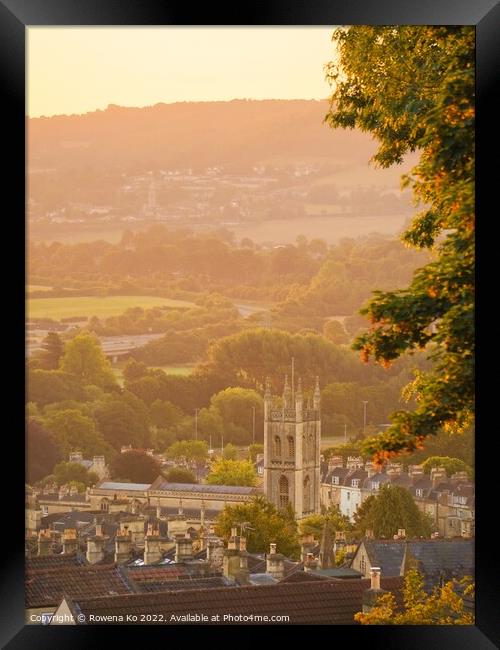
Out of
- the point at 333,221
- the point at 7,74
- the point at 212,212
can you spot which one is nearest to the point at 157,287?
the point at 212,212

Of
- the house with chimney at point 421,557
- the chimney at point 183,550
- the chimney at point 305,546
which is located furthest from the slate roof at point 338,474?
the chimney at point 183,550

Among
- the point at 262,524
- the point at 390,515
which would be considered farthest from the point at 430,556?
the point at 262,524

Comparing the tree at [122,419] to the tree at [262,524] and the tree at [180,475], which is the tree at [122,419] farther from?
the tree at [262,524]

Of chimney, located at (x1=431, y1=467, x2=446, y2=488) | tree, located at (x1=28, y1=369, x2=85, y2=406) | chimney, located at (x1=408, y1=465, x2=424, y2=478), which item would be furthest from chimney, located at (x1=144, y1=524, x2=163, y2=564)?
chimney, located at (x1=431, y1=467, x2=446, y2=488)

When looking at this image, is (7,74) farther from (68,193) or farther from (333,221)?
(333,221)

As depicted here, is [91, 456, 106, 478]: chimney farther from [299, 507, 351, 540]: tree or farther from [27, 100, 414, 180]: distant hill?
[27, 100, 414, 180]: distant hill

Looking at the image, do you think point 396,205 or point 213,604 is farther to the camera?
point 396,205

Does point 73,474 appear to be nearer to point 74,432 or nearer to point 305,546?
point 74,432
